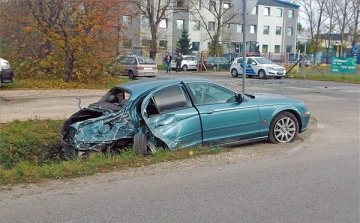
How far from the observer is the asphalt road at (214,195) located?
379cm

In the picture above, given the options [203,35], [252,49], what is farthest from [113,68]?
[252,49]

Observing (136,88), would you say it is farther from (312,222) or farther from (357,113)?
(357,113)

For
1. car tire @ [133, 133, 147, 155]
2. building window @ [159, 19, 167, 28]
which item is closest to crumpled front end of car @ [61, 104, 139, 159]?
car tire @ [133, 133, 147, 155]

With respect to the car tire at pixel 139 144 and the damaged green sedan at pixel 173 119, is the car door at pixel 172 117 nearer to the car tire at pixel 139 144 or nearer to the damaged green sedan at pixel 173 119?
the damaged green sedan at pixel 173 119

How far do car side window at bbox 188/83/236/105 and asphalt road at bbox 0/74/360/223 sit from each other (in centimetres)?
129

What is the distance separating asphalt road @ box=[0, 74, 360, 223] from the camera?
3787 mm

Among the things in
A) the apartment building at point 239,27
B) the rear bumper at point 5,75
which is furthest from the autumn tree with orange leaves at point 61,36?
the apartment building at point 239,27

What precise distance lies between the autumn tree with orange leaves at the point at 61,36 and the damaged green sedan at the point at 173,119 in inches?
379

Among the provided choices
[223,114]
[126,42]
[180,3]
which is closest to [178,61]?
[180,3]

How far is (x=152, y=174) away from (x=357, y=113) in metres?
7.99

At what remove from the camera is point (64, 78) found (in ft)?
52.8

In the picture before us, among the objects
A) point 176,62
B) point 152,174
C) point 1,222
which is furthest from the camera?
point 176,62

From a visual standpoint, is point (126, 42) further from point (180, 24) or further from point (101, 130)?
point (180, 24)

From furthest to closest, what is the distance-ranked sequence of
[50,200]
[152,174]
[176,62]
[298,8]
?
1. [298,8]
2. [176,62]
3. [152,174]
4. [50,200]
